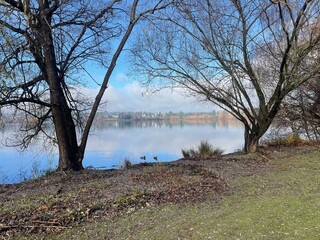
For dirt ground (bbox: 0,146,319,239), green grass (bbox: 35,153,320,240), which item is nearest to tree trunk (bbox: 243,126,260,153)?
dirt ground (bbox: 0,146,319,239)

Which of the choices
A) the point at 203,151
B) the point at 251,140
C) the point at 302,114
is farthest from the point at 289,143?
the point at 203,151

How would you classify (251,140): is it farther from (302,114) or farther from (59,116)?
(59,116)

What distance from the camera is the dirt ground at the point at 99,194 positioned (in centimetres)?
404

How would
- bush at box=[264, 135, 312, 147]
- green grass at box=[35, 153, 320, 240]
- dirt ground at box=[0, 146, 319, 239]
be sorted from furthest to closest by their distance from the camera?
1. bush at box=[264, 135, 312, 147]
2. dirt ground at box=[0, 146, 319, 239]
3. green grass at box=[35, 153, 320, 240]

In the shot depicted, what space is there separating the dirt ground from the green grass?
284 mm

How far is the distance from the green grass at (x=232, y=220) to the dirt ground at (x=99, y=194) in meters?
0.28

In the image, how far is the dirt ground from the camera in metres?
4.04

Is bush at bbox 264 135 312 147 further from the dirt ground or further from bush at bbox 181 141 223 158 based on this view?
the dirt ground

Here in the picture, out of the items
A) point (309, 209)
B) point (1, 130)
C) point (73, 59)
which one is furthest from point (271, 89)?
point (1, 130)

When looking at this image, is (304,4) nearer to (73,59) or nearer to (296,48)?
(296,48)

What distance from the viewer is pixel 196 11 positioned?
10094 mm

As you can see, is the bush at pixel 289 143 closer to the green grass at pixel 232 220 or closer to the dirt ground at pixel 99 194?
the dirt ground at pixel 99 194

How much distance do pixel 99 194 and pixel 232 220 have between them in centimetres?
218

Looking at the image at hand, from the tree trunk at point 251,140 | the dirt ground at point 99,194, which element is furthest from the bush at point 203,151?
the dirt ground at point 99,194
